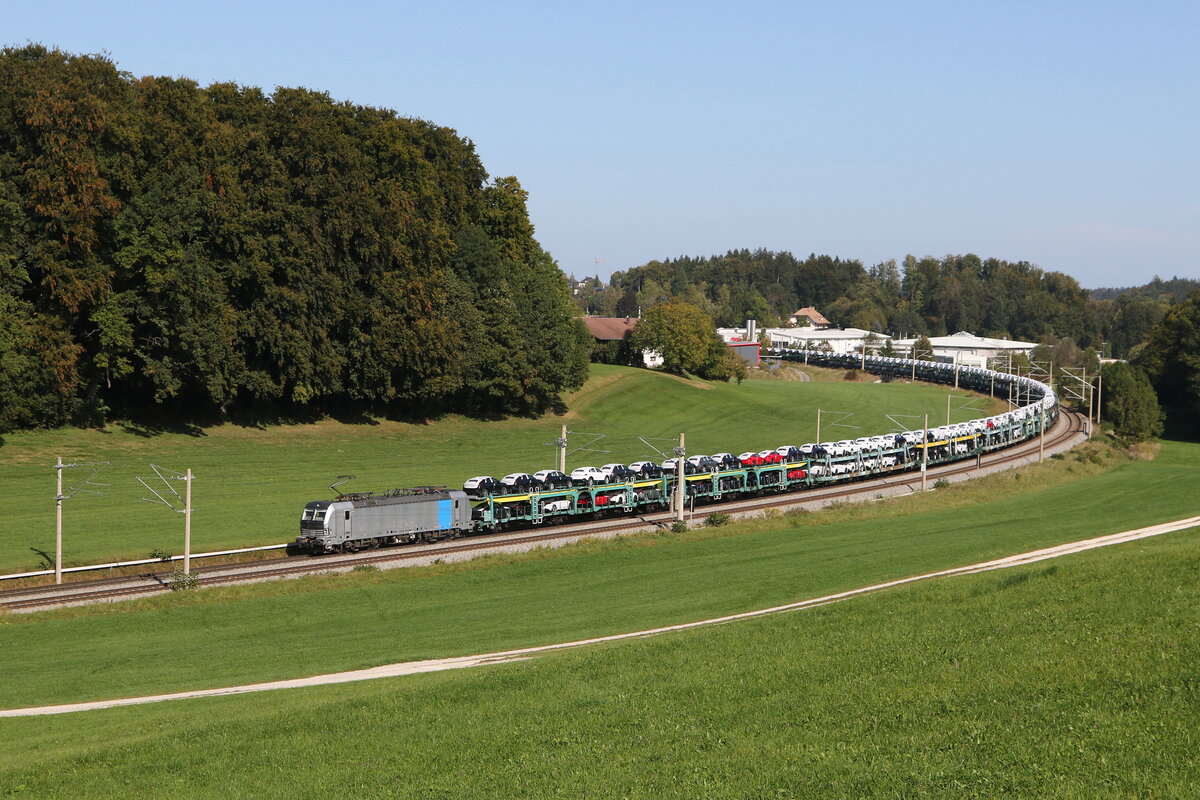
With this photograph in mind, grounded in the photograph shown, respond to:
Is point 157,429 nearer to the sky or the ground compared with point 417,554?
nearer to the sky

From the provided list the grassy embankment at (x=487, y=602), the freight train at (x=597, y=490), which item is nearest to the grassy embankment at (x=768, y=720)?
the grassy embankment at (x=487, y=602)

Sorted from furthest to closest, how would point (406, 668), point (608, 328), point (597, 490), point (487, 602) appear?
1. point (608, 328)
2. point (597, 490)
3. point (487, 602)
4. point (406, 668)

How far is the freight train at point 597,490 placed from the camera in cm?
5344

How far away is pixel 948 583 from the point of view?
30.5 metres

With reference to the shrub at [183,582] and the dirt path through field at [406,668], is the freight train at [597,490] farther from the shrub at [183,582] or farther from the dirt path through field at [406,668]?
the dirt path through field at [406,668]

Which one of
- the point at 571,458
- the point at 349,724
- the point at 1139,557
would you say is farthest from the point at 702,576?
the point at 571,458

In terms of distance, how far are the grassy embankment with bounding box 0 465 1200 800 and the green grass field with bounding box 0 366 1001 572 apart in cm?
3002

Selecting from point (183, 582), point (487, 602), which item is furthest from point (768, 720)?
point (183, 582)

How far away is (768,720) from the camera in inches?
711

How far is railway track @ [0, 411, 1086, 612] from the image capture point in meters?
42.4

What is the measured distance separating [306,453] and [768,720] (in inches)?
2603

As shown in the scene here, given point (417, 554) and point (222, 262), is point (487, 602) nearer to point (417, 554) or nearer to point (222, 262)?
point (417, 554)

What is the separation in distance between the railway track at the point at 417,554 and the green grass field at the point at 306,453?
487cm

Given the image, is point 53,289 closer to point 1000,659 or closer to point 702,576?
point 702,576
